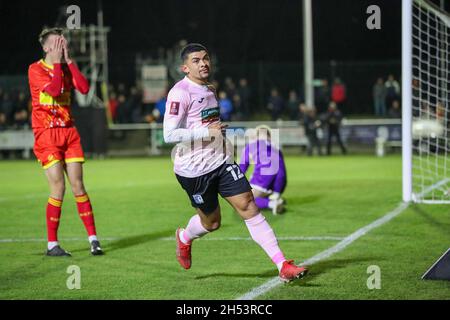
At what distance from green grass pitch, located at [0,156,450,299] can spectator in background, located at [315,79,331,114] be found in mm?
13901

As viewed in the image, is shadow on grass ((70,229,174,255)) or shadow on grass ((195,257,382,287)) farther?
shadow on grass ((70,229,174,255))

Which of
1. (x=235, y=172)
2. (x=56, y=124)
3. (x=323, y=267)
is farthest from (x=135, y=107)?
(x=235, y=172)

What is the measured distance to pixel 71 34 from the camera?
34.5 metres

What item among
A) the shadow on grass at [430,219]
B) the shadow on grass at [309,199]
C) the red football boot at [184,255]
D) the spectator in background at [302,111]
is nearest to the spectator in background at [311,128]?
the spectator in background at [302,111]

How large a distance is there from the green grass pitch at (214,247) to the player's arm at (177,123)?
129 centimetres

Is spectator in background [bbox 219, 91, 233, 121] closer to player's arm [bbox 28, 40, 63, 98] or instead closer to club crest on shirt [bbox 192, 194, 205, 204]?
player's arm [bbox 28, 40, 63, 98]

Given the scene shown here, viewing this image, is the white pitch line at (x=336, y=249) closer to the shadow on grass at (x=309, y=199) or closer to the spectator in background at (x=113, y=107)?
the shadow on grass at (x=309, y=199)

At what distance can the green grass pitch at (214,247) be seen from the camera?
7.11 metres

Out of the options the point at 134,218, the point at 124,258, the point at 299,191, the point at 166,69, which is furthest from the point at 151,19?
the point at 124,258

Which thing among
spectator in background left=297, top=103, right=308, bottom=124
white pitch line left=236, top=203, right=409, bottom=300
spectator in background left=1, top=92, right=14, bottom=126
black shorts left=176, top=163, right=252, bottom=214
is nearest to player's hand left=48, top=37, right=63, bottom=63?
black shorts left=176, top=163, right=252, bottom=214

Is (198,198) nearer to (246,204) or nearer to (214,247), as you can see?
Result: (246,204)

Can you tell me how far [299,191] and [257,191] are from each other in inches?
A: 122

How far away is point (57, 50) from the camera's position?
29.2 feet

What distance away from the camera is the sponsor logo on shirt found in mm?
7395
